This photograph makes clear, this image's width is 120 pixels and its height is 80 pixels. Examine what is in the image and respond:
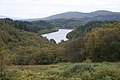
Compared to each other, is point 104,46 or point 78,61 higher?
point 104,46

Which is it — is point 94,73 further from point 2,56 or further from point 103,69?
point 2,56

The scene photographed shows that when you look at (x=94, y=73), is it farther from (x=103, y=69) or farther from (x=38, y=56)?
(x=38, y=56)

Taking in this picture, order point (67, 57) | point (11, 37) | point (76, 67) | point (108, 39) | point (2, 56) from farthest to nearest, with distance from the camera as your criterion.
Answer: point (11, 37) → point (67, 57) → point (108, 39) → point (76, 67) → point (2, 56)

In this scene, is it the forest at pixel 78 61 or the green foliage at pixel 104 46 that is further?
the green foliage at pixel 104 46

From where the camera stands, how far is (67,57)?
49.2 metres

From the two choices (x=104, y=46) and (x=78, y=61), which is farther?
(x=78, y=61)

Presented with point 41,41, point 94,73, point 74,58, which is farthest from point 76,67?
point 41,41

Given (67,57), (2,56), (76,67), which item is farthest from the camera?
(67,57)

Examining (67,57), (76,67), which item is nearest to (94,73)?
(76,67)

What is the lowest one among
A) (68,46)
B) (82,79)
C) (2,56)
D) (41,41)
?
(41,41)

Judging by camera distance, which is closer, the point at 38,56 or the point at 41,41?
the point at 38,56

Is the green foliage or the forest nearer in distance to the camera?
the forest

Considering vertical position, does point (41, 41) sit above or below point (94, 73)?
below

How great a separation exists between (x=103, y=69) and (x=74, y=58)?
31.6 m
